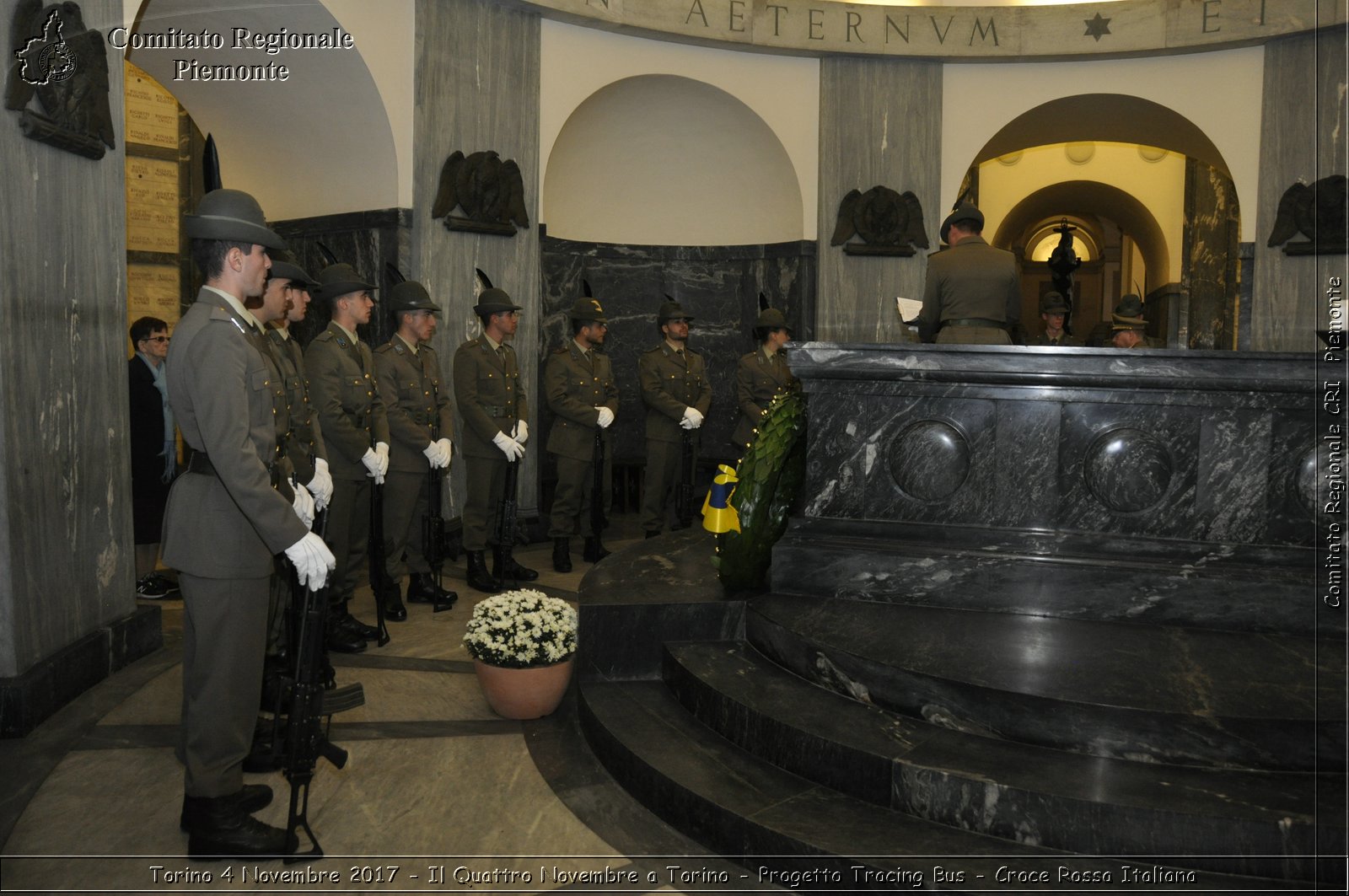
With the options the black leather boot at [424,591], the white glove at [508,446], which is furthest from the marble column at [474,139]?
the black leather boot at [424,591]

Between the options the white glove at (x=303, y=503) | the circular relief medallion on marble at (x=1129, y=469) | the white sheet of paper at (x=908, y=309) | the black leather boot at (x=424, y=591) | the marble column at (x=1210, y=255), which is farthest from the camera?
the marble column at (x=1210, y=255)

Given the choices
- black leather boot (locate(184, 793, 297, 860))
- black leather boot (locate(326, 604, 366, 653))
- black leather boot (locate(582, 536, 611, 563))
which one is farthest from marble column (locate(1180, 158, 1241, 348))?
black leather boot (locate(184, 793, 297, 860))

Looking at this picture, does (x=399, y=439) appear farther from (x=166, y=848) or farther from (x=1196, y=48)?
(x=1196, y=48)

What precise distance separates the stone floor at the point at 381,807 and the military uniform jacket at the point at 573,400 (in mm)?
2950

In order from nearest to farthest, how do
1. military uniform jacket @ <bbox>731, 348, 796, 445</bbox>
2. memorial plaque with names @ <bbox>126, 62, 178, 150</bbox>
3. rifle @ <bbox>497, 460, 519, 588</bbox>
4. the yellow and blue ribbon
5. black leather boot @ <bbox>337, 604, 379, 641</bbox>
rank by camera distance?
1. the yellow and blue ribbon
2. black leather boot @ <bbox>337, 604, 379, 641</bbox>
3. rifle @ <bbox>497, 460, 519, 588</bbox>
4. military uniform jacket @ <bbox>731, 348, 796, 445</bbox>
5. memorial plaque with names @ <bbox>126, 62, 178, 150</bbox>

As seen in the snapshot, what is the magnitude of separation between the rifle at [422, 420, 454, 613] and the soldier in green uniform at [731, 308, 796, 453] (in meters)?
2.95

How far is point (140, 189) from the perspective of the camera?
8750mm

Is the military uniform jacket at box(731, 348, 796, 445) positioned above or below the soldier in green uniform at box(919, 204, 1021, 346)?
below

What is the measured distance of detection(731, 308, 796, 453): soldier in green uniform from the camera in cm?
810

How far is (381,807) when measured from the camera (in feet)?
11.0

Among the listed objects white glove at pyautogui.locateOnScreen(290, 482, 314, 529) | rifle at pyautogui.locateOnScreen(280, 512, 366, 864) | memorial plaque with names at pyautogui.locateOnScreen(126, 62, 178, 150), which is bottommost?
rifle at pyautogui.locateOnScreen(280, 512, 366, 864)

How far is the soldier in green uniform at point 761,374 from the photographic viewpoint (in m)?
8.10

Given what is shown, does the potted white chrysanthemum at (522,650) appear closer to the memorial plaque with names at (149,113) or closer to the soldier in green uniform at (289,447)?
the soldier in green uniform at (289,447)

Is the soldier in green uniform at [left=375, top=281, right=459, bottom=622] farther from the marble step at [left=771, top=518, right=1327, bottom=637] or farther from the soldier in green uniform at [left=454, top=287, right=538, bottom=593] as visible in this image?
the marble step at [left=771, top=518, right=1327, bottom=637]
